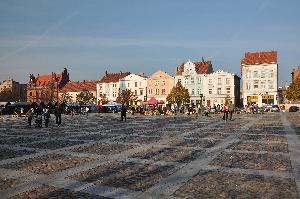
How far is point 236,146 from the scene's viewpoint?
1148cm

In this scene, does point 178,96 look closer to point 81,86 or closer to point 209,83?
point 209,83

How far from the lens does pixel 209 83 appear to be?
73.8 m

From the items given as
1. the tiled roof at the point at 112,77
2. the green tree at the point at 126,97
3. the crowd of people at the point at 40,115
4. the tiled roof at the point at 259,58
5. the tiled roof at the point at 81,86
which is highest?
the tiled roof at the point at 259,58

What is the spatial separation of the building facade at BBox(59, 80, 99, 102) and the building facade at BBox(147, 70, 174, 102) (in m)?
22.2

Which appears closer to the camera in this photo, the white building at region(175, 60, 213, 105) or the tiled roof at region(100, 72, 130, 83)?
the white building at region(175, 60, 213, 105)

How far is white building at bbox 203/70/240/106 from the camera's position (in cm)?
7188

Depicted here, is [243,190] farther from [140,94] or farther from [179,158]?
[140,94]

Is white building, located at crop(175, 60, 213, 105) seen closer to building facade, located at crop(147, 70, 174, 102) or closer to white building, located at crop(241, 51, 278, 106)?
building facade, located at crop(147, 70, 174, 102)

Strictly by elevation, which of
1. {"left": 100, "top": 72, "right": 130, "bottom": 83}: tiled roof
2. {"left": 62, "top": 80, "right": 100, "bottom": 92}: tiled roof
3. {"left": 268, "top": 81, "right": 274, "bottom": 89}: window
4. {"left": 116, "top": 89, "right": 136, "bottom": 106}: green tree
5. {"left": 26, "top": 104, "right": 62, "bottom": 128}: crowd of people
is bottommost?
{"left": 26, "top": 104, "right": 62, "bottom": 128}: crowd of people

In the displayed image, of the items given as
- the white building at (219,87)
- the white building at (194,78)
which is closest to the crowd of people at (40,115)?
the white building at (219,87)

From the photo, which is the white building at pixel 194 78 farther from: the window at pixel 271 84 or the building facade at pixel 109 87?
the building facade at pixel 109 87

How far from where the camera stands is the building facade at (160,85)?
3047 inches

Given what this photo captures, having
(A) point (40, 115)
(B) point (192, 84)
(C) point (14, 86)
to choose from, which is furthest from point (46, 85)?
(A) point (40, 115)

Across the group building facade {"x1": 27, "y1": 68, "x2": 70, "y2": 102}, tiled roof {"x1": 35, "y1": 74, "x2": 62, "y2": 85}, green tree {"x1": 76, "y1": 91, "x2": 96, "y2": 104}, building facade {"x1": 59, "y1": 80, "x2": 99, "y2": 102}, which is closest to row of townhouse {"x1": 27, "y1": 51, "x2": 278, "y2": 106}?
green tree {"x1": 76, "y1": 91, "x2": 96, "y2": 104}
